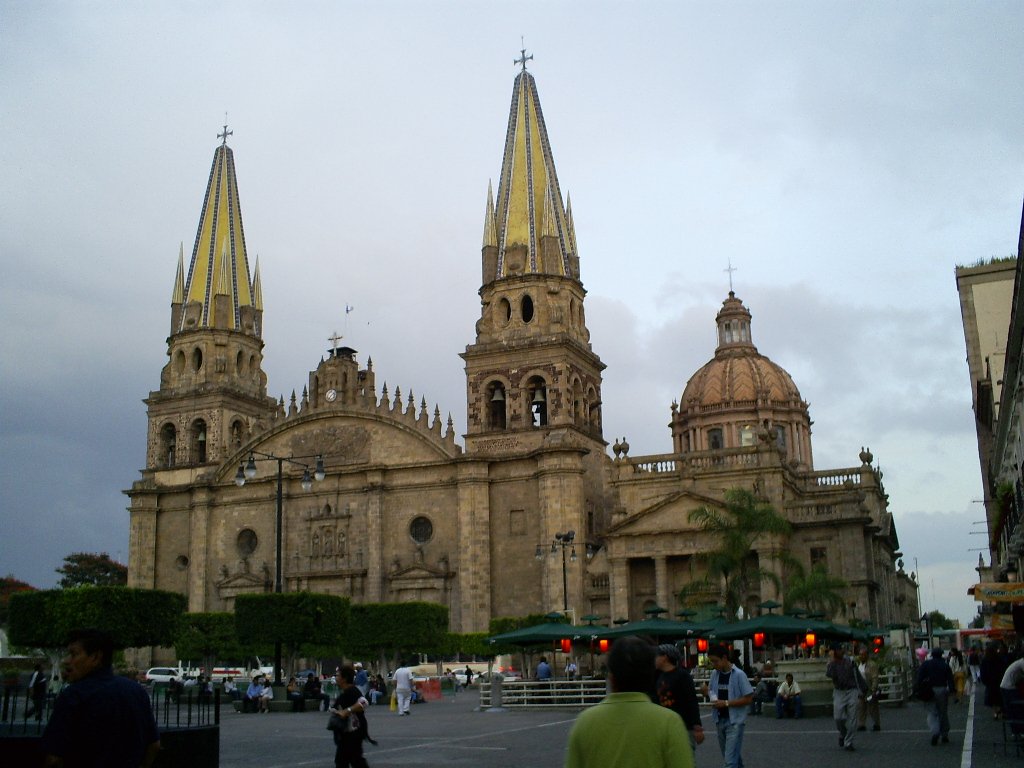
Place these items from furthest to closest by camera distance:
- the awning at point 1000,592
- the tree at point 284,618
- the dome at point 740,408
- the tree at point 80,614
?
the dome at point 740,408, the tree at point 80,614, the tree at point 284,618, the awning at point 1000,592

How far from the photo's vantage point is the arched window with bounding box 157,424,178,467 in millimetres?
62438

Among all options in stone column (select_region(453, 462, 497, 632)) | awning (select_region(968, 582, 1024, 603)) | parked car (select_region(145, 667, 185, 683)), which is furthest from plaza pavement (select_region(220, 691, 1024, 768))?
stone column (select_region(453, 462, 497, 632))

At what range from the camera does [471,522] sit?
171 feet

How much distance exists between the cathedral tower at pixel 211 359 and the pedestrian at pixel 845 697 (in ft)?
152

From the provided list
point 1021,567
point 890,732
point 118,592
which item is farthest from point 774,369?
point 890,732

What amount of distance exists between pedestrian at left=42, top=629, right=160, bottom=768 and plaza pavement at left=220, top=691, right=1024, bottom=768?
10.5 metres

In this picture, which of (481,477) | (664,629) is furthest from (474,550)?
(664,629)

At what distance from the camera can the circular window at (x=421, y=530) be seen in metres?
53.9

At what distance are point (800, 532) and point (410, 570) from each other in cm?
1798

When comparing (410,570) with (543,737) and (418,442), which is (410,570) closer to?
(418,442)

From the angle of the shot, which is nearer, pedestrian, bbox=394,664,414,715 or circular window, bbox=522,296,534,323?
pedestrian, bbox=394,664,414,715

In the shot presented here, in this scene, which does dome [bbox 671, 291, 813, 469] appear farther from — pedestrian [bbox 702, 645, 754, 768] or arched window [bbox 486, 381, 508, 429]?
pedestrian [bbox 702, 645, 754, 768]

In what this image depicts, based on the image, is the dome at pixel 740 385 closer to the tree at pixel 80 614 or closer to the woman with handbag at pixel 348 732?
the tree at pixel 80 614

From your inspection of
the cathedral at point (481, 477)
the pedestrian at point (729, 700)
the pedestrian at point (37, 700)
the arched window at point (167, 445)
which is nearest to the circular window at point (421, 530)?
the cathedral at point (481, 477)
